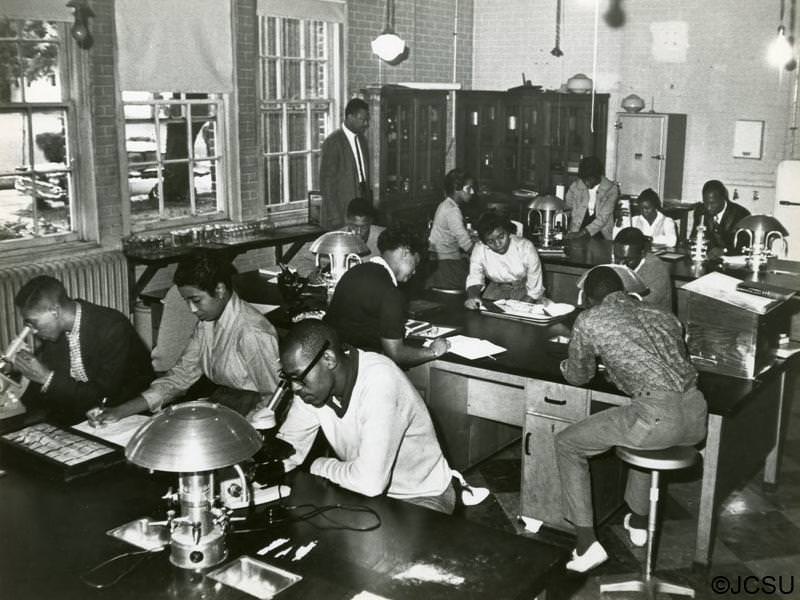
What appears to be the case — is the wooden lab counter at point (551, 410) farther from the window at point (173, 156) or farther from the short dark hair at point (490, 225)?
the window at point (173, 156)

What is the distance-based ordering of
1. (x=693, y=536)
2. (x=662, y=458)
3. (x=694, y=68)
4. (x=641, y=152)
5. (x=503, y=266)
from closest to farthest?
(x=662, y=458), (x=693, y=536), (x=503, y=266), (x=694, y=68), (x=641, y=152)

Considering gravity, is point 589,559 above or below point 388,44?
below

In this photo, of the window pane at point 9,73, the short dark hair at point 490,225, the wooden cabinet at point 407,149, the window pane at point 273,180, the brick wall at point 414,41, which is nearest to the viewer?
the short dark hair at point 490,225

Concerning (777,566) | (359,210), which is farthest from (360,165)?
(777,566)

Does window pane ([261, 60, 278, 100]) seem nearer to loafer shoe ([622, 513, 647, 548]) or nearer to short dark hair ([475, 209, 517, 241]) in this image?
short dark hair ([475, 209, 517, 241])

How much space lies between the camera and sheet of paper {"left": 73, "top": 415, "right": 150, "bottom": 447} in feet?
11.5

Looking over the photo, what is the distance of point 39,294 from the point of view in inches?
160

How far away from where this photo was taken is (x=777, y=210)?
32.2 feet

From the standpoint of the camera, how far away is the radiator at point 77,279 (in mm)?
6543

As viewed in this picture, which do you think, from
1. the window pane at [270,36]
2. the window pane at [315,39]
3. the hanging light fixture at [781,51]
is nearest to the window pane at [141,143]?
A: the window pane at [270,36]

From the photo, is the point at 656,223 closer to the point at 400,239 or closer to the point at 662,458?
the point at 400,239

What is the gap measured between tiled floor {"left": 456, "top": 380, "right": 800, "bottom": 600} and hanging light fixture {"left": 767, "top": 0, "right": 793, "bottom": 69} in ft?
15.8

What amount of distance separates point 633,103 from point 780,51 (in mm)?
2011

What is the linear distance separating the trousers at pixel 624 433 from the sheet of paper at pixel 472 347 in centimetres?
73
